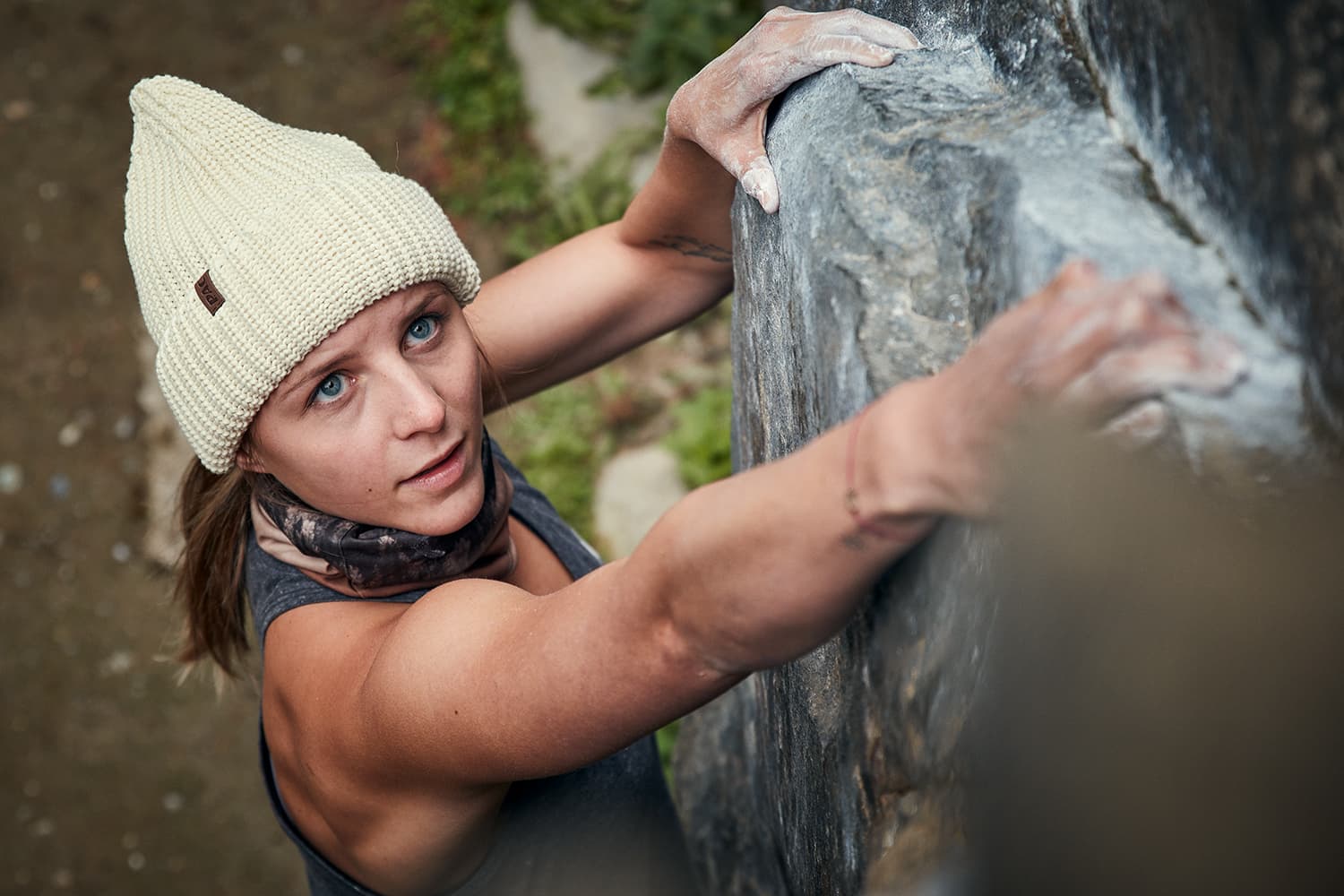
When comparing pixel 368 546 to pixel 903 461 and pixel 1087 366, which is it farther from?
pixel 1087 366

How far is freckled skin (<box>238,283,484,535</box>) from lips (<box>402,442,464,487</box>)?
0.4 inches

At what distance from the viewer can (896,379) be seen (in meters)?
1.32

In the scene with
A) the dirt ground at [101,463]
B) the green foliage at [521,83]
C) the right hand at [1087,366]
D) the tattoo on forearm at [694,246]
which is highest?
the right hand at [1087,366]

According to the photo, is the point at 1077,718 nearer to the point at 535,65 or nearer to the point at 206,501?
the point at 206,501

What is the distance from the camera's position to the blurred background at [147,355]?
4.63 metres

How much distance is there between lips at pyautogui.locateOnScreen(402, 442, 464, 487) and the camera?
1.98 metres

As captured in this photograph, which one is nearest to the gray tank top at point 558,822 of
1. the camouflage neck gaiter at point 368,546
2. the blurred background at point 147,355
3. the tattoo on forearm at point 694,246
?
the camouflage neck gaiter at point 368,546

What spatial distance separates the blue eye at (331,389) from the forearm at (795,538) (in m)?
0.85

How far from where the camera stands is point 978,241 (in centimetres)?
135

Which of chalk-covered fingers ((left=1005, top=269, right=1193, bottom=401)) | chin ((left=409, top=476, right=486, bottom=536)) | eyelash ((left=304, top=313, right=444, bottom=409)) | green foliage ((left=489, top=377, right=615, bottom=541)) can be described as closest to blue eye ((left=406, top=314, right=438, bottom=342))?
eyelash ((left=304, top=313, right=444, bottom=409))

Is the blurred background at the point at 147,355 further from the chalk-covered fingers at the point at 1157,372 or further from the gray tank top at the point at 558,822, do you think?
the chalk-covered fingers at the point at 1157,372

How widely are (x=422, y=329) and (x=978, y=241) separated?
105 centimetres

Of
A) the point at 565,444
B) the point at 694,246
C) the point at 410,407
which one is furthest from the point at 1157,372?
the point at 565,444

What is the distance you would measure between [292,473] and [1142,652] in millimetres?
1440
